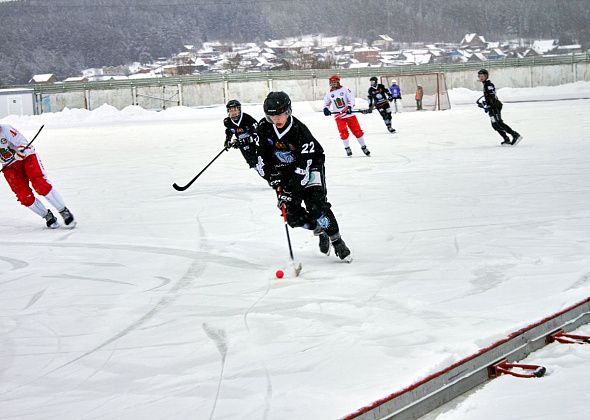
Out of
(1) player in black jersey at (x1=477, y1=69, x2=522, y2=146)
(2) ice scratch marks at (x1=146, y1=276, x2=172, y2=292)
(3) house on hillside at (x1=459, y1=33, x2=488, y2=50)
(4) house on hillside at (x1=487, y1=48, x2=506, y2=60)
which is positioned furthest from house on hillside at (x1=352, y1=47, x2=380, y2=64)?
(2) ice scratch marks at (x1=146, y1=276, x2=172, y2=292)

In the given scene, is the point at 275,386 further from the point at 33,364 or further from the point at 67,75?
the point at 67,75

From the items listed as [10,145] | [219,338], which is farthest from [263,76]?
[219,338]

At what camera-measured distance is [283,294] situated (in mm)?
5207

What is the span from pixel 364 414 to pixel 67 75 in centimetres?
6073


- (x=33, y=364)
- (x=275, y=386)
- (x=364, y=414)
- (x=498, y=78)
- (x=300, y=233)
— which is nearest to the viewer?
(x=364, y=414)

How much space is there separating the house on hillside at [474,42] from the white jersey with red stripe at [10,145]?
198ft

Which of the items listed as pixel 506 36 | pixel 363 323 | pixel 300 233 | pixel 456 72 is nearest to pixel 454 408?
pixel 363 323

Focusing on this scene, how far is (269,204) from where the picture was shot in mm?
9367

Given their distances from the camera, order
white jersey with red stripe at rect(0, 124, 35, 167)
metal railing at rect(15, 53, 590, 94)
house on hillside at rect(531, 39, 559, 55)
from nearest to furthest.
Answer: white jersey with red stripe at rect(0, 124, 35, 167), metal railing at rect(15, 53, 590, 94), house on hillside at rect(531, 39, 559, 55)

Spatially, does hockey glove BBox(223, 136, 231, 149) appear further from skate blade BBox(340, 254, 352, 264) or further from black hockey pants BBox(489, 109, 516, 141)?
black hockey pants BBox(489, 109, 516, 141)

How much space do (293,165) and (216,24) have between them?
72.0m

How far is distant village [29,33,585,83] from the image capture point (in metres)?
53.8

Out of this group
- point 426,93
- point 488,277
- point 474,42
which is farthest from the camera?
point 474,42

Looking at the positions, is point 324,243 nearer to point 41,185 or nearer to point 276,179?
point 276,179
